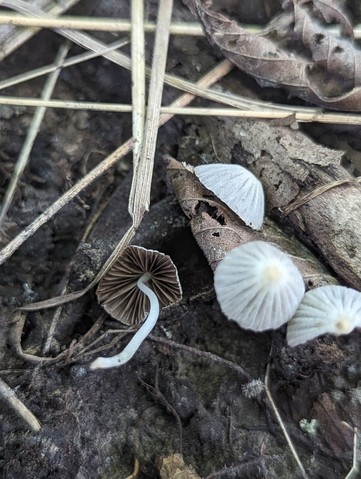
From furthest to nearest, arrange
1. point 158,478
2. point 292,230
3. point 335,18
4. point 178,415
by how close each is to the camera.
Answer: point 335,18 → point 292,230 → point 178,415 → point 158,478

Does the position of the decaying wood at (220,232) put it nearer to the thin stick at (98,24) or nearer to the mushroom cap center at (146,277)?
the mushroom cap center at (146,277)

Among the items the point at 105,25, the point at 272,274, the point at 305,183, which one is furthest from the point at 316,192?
the point at 105,25

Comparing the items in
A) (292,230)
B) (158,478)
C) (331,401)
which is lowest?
(158,478)

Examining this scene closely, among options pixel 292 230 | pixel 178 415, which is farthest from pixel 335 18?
pixel 178 415

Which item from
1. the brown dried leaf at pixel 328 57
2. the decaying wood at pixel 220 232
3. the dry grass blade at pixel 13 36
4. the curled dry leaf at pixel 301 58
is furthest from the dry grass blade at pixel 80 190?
the dry grass blade at pixel 13 36

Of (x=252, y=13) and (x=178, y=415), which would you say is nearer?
(x=178, y=415)

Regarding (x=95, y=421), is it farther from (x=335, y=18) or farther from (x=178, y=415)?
(x=335, y=18)

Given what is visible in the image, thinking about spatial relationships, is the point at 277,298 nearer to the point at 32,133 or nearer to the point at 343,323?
the point at 343,323

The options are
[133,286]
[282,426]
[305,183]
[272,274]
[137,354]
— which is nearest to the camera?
[272,274]
